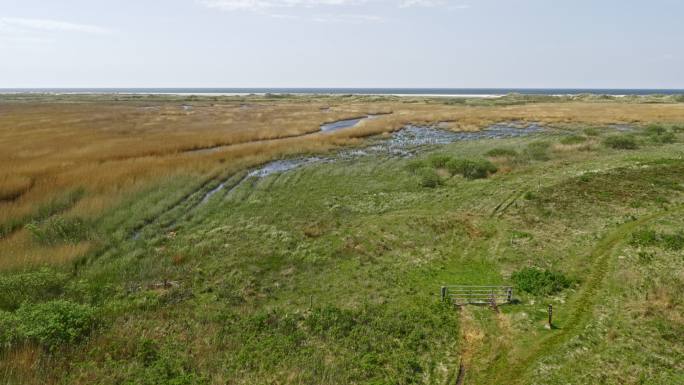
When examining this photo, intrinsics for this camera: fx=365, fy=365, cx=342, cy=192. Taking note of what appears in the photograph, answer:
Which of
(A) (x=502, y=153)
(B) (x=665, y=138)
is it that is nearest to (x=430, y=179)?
(A) (x=502, y=153)

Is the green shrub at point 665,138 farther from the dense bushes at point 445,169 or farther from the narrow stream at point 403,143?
the dense bushes at point 445,169

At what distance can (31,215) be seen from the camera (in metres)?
25.6

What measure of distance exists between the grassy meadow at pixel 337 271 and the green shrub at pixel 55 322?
Answer: 0.07 meters

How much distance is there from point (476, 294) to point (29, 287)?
2006cm

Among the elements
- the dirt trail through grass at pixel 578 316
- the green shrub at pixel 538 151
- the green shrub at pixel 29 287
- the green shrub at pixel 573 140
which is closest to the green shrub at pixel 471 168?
the green shrub at pixel 538 151

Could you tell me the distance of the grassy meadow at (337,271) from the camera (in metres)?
12.3

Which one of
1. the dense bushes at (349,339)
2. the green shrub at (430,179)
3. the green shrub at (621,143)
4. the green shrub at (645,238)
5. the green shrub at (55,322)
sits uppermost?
the green shrub at (621,143)

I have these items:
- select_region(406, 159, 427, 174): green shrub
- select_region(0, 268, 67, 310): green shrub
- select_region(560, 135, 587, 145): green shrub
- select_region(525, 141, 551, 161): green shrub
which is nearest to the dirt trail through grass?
select_region(0, 268, 67, 310): green shrub

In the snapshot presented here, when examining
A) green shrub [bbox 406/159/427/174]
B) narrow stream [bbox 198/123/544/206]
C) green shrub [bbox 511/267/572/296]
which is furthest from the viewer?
narrow stream [bbox 198/123/544/206]

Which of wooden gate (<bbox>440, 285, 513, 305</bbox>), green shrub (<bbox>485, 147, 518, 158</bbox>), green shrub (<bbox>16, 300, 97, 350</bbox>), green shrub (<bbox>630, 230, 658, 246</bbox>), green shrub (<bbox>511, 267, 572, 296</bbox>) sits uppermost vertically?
green shrub (<bbox>485, 147, 518, 158</bbox>)

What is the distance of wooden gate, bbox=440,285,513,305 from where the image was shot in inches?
645

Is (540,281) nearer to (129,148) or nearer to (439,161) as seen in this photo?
(439,161)

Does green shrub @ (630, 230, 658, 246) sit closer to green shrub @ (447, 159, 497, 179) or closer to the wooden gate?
the wooden gate

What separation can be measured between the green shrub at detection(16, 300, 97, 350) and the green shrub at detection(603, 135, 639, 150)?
61151 millimetres
